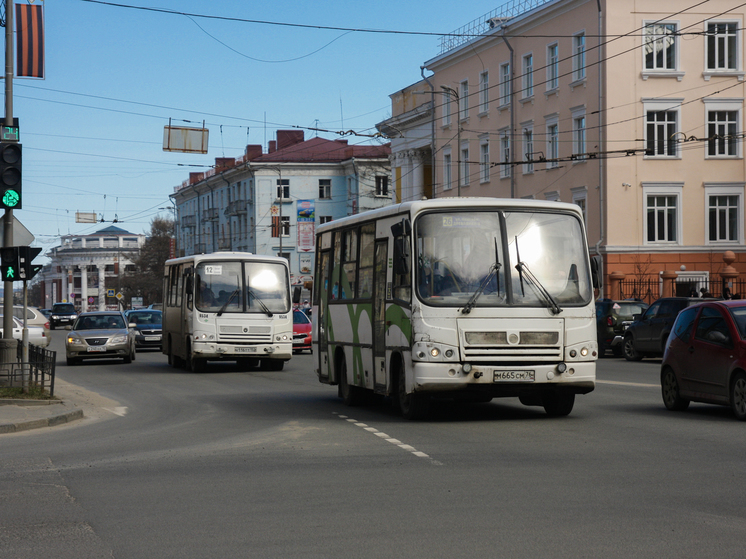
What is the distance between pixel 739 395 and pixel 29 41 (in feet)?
46.8

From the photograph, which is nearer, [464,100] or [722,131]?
[722,131]

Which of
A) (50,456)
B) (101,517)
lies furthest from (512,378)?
(101,517)

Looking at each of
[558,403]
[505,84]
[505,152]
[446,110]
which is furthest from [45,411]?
[446,110]

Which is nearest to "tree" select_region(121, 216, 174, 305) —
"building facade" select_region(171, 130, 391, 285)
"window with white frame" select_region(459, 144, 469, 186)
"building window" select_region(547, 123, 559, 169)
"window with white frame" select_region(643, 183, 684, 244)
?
"building facade" select_region(171, 130, 391, 285)

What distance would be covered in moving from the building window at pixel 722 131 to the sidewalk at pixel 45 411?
3450 centimetres

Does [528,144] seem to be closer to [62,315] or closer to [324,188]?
[324,188]

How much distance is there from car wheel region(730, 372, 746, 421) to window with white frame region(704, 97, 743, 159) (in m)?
35.9

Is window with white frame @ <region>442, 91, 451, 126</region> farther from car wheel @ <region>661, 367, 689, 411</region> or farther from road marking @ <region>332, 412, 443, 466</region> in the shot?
road marking @ <region>332, 412, 443, 466</region>

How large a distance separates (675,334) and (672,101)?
33961mm

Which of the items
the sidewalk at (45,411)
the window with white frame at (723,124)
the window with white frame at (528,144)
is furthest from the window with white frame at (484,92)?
the sidewalk at (45,411)

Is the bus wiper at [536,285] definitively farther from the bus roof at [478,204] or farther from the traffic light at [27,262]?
the traffic light at [27,262]

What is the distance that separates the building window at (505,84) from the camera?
54531 millimetres

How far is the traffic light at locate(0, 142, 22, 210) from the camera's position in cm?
1814

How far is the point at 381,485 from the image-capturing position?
8922mm
